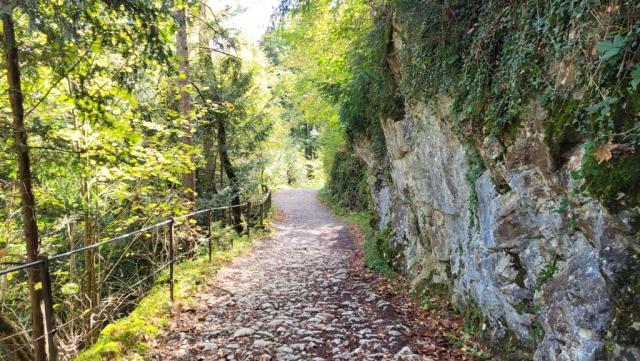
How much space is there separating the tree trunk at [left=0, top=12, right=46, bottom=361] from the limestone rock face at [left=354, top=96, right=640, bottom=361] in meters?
4.82

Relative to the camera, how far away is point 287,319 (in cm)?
525

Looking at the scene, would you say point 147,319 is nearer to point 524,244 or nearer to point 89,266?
point 89,266

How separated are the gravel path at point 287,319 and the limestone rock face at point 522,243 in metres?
1.12

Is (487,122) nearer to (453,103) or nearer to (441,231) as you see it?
(453,103)

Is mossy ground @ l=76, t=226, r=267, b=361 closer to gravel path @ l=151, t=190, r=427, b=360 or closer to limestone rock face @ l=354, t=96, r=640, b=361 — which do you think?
gravel path @ l=151, t=190, r=427, b=360

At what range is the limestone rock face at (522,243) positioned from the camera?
2582 mm

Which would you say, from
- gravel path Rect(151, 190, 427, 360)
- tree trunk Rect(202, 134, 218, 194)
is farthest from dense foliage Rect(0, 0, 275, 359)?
tree trunk Rect(202, 134, 218, 194)

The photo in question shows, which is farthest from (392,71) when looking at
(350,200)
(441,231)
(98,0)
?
(350,200)

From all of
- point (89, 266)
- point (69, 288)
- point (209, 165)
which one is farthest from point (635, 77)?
point (209, 165)

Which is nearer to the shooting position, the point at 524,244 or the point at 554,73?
the point at 554,73

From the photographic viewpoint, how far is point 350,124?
10648 millimetres

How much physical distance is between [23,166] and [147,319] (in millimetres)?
A: 2361

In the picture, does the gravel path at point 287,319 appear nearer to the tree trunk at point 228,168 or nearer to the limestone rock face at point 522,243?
the limestone rock face at point 522,243

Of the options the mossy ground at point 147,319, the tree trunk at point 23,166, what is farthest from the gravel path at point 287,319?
the tree trunk at point 23,166
